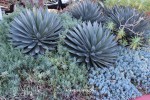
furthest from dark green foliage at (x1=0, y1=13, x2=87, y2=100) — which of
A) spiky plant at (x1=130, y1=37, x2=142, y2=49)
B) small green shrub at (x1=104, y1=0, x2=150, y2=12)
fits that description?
small green shrub at (x1=104, y1=0, x2=150, y2=12)

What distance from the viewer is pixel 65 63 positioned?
10.7 ft

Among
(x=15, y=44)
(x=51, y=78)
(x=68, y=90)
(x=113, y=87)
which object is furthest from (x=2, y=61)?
(x=113, y=87)

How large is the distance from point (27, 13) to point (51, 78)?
3.61ft

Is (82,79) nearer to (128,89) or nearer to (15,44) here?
(128,89)

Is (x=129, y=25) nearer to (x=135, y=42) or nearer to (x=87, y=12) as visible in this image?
(x=135, y=42)

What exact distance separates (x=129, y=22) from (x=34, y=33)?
1.67 meters

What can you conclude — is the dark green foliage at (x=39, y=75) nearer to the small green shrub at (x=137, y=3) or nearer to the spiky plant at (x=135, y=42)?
the spiky plant at (x=135, y=42)

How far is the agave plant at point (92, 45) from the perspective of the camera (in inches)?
131

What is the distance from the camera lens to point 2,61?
10.6 ft

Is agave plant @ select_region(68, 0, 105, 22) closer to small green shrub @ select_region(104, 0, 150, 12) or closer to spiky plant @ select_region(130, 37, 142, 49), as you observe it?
spiky plant @ select_region(130, 37, 142, 49)

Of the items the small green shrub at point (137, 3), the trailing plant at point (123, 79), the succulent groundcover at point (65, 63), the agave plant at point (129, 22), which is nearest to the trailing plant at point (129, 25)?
the agave plant at point (129, 22)

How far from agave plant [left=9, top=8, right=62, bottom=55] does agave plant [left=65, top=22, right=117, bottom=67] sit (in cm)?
24

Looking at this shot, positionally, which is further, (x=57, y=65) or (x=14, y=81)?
(x=57, y=65)

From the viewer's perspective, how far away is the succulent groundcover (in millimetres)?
3045
